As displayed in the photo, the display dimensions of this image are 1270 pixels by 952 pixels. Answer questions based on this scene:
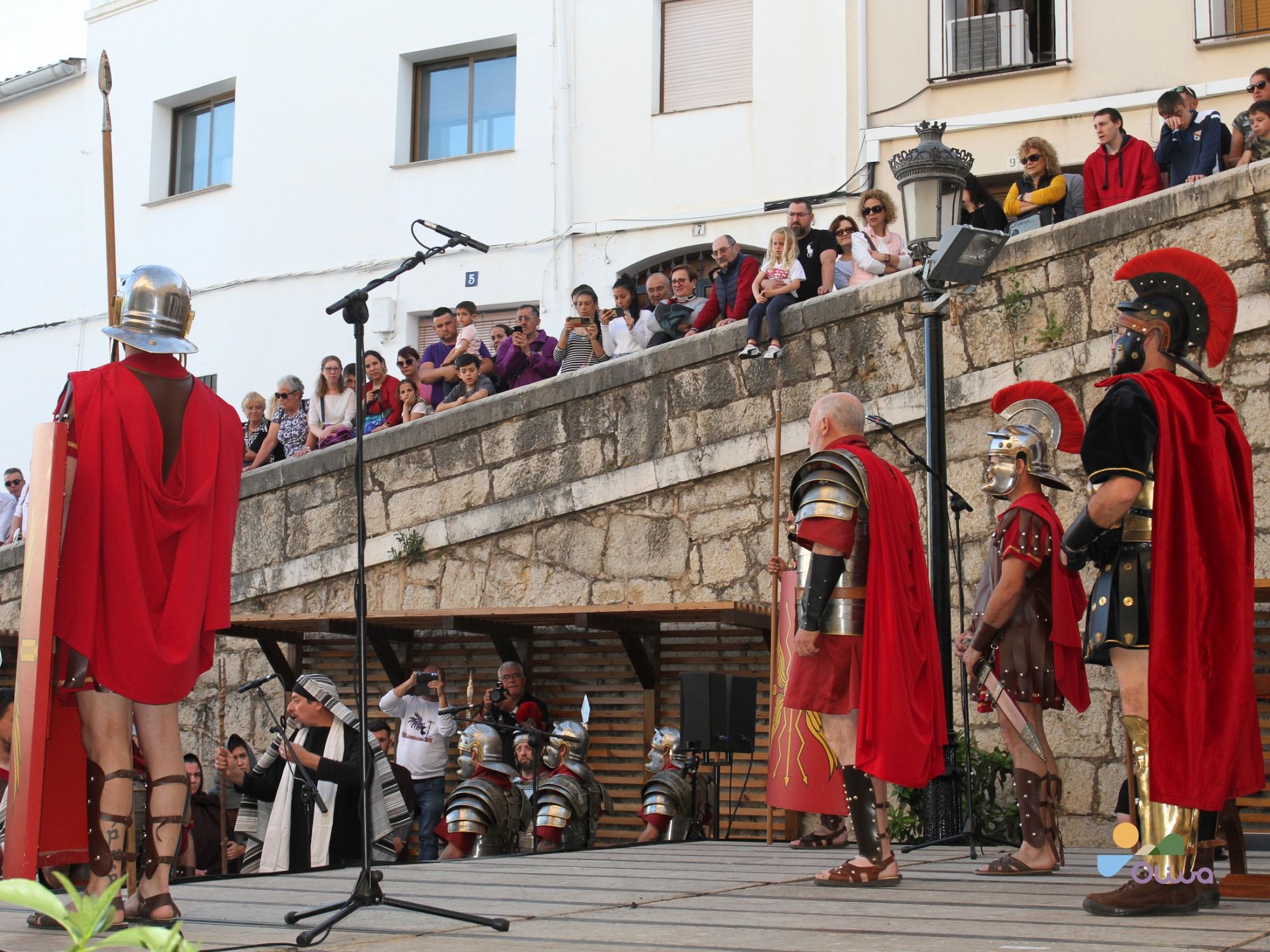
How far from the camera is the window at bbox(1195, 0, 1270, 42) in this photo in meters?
15.1

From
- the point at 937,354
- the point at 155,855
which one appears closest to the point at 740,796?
the point at 937,354

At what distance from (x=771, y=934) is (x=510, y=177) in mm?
15102

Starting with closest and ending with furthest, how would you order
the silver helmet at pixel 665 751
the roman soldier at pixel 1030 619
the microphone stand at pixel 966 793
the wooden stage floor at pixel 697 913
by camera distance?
1. the wooden stage floor at pixel 697 913
2. the roman soldier at pixel 1030 619
3. the microphone stand at pixel 966 793
4. the silver helmet at pixel 665 751

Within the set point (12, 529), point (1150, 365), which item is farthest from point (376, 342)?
point (1150, 365)

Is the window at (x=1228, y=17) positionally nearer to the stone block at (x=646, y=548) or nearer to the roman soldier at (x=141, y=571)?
the stone block at (x=646, y=548)

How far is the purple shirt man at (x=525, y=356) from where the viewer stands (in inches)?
545

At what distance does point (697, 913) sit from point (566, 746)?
5159 millimetres

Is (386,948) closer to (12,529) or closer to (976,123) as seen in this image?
(976,123)

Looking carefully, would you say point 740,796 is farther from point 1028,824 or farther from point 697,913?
point 697,913

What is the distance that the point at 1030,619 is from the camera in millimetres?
7098

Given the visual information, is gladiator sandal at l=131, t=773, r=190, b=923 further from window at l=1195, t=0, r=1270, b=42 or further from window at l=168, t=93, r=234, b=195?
window at l=168, t=93, r=234, b=195

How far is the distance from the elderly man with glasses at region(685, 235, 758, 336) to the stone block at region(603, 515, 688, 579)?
5.48 feet

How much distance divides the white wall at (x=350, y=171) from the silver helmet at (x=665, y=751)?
794 cm

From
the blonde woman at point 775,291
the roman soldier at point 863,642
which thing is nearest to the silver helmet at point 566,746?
the blonde woman at point 775,291
